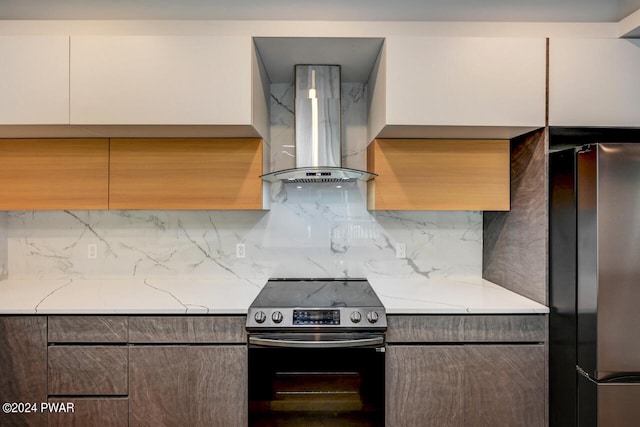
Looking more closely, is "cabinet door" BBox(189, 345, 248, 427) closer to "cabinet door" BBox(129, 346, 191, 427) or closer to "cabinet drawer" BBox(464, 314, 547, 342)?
"cabinet door" BBox(129, 346, 191, 427)

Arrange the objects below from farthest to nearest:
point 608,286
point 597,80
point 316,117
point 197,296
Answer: point 316,117 → point 197,296 → point 597,80 → point 608,286

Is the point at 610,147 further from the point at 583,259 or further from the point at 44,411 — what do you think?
the point at 44,411

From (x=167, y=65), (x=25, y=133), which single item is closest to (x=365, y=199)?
(x=167, y=65)

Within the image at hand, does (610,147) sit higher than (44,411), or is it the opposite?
(610,147)

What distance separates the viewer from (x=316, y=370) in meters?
1.70

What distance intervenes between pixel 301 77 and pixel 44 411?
2.18 meters

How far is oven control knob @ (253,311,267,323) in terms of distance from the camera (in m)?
1.70

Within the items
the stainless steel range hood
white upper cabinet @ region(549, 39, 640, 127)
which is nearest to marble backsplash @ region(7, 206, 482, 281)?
the stainless steel range hood

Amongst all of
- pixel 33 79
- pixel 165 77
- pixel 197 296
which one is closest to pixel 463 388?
pixel 197 296

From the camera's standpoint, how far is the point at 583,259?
1.53 metres

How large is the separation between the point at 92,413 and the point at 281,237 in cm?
134

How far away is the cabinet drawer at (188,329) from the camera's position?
1.71 m

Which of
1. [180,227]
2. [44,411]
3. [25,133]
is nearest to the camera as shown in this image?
[44,411]

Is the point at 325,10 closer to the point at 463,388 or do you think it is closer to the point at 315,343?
the point at 315,343
